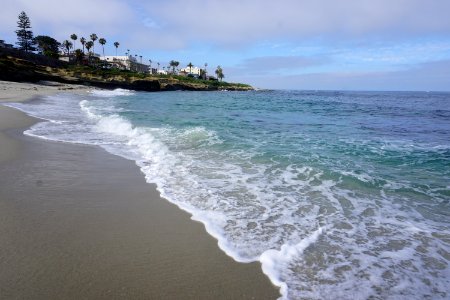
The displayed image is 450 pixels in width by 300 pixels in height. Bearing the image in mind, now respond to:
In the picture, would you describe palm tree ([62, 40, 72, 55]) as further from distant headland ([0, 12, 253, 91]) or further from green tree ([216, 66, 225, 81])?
green tree ([216, 66, 225, 81])

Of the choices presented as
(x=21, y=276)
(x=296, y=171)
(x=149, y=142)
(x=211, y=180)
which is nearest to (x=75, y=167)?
(x=211, y=180)

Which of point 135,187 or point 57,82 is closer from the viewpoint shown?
point 135,187

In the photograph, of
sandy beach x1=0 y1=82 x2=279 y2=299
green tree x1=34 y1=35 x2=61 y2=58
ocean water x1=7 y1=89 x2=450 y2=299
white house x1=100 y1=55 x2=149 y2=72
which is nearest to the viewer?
sandy beach x1=0 y1=82 x2=279 y2=299

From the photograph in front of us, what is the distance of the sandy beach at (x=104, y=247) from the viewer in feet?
10.6

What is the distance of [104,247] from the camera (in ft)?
13.2

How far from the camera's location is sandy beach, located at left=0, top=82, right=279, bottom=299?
3234 mm

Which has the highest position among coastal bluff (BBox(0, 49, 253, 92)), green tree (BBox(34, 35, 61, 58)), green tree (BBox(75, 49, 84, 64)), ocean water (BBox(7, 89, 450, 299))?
green tree (BBox(34, 35, 61, 58))

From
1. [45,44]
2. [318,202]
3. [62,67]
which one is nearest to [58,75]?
[62,67]

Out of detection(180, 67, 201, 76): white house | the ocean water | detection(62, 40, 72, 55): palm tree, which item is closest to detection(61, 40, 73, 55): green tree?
detection(62, 40, 72, 55): palm tree

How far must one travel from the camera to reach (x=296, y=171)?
819 centimetres

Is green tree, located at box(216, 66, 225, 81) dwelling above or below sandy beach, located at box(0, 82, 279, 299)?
above

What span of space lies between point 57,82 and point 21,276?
224ft

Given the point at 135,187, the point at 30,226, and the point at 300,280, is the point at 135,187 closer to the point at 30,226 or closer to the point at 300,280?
the point at 30,226

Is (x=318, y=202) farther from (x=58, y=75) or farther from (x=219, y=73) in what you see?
(x=219, y=73)
